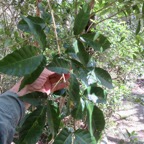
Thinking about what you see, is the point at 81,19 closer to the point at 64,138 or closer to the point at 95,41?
the point at 95,41

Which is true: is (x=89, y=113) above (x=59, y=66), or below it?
below

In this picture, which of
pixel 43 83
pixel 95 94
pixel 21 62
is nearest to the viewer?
pixel 21 62

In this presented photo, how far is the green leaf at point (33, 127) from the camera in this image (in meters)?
0.52

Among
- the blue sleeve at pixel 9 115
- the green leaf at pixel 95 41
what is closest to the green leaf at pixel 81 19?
the green leaf at pixel 95 41

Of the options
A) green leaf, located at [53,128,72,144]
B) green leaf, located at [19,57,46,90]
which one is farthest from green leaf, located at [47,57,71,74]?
green leaf, located at [53,128,72,144]

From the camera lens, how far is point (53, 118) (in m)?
0.51

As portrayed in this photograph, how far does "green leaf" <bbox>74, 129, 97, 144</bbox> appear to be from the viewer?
494mm

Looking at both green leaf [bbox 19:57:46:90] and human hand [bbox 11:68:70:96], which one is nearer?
green leaf [bbox 19:57:46:90]

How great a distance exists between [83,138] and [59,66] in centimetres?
14

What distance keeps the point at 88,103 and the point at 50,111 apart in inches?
3.0

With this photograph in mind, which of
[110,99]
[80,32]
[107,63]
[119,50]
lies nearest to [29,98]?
[80,32]

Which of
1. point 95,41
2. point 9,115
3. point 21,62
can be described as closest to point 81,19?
point 95,41

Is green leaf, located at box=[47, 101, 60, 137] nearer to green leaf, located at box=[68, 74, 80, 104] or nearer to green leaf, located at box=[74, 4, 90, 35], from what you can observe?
green leaf, located at box=[68, 74, 80, 104]

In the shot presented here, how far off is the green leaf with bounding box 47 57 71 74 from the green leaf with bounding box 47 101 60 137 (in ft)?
0.24
